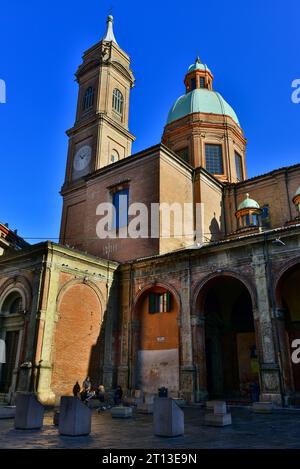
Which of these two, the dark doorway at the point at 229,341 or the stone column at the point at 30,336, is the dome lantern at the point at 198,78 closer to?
the dark doorway at the point at 229,341

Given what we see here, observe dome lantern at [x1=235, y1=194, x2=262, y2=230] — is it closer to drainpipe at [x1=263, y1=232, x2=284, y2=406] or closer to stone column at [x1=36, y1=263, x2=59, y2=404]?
drainpipe at [x1=263, y1=232, x2=284, y2=406]

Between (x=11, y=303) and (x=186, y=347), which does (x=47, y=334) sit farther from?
(x=186, y=347)

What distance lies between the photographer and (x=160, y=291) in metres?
19.5

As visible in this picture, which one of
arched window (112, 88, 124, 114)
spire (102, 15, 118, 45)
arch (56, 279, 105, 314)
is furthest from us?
spire (102, 15, 118, 45)

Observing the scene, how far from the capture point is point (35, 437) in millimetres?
7688

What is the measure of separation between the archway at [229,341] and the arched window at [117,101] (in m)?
18.1

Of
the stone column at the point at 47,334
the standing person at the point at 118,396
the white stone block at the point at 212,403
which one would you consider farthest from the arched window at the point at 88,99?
the white stone block at the point at 212,403

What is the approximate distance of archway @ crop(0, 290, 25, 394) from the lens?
55.4 ft

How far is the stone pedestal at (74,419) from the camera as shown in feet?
25.5

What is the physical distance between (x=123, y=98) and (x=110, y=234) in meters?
14.0

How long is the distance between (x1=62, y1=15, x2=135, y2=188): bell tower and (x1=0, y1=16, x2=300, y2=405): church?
484 millimetres

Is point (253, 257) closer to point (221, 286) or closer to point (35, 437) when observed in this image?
point (221, 286)

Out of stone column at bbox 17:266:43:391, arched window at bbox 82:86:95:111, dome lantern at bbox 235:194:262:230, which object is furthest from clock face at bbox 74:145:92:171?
stone column at bbox 17:266:43:391
